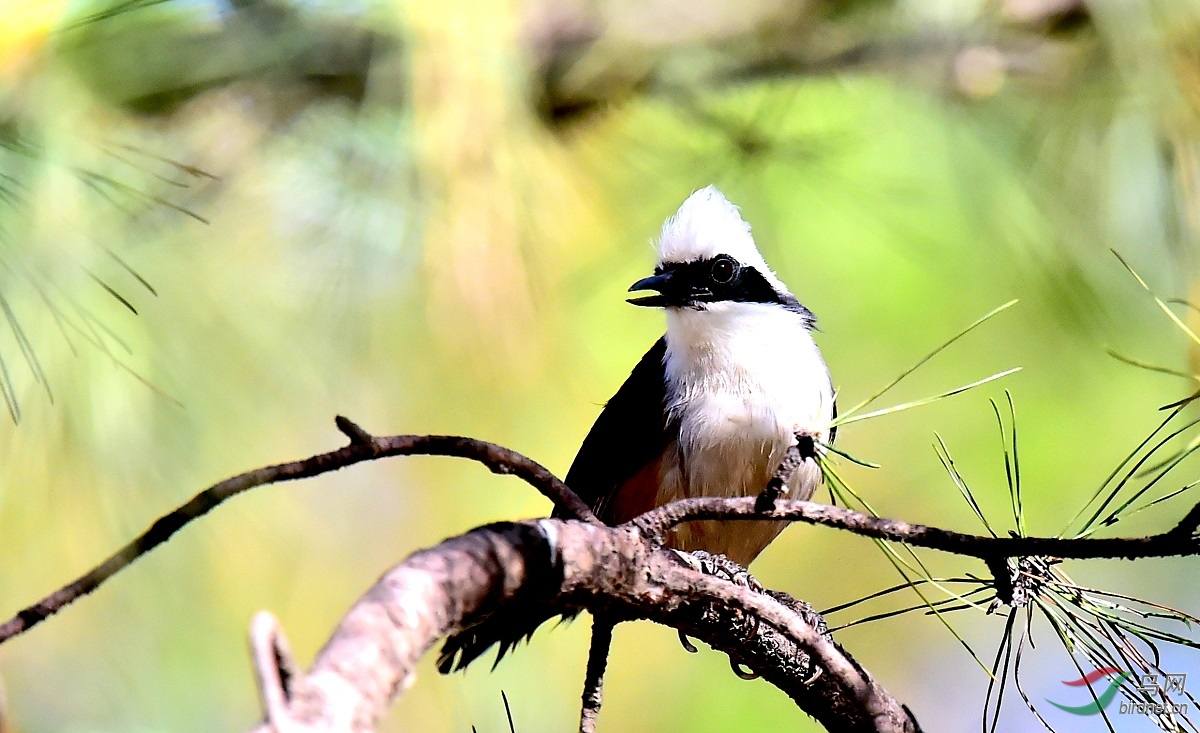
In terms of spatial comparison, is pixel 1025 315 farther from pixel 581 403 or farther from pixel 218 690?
pixel 218 690

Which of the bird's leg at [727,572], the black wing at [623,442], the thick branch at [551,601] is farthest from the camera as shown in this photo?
the black wing at [623,442]

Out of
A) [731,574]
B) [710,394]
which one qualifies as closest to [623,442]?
[710,394]

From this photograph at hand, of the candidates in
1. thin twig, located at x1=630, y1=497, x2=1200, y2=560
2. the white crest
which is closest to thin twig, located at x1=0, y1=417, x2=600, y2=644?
thin twig, located at x1=630, y1=497, x2=1200, y2=560

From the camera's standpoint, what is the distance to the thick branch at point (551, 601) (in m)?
0.80

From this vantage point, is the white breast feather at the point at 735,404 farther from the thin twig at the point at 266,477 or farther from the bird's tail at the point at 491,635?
the thin twig at the point at 266,477

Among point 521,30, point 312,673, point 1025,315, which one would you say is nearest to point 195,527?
point 521,30

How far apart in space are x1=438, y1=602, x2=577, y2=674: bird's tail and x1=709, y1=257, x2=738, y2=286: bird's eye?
829 mm

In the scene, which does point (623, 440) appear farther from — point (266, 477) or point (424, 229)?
point (266, 477)

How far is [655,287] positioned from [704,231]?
172 millimetres

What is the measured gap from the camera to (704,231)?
8.04 ft

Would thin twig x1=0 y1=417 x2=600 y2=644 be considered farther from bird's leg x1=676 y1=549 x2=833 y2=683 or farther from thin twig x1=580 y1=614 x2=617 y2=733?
thin twig x1=580 y1=614 x2=617 y2=733

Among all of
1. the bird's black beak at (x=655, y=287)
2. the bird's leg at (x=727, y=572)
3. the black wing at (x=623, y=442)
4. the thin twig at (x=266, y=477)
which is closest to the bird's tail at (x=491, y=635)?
the bird's leg at (x=727, y=572)

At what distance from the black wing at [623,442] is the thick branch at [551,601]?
32.1 inches

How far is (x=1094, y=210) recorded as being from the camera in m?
2.60
